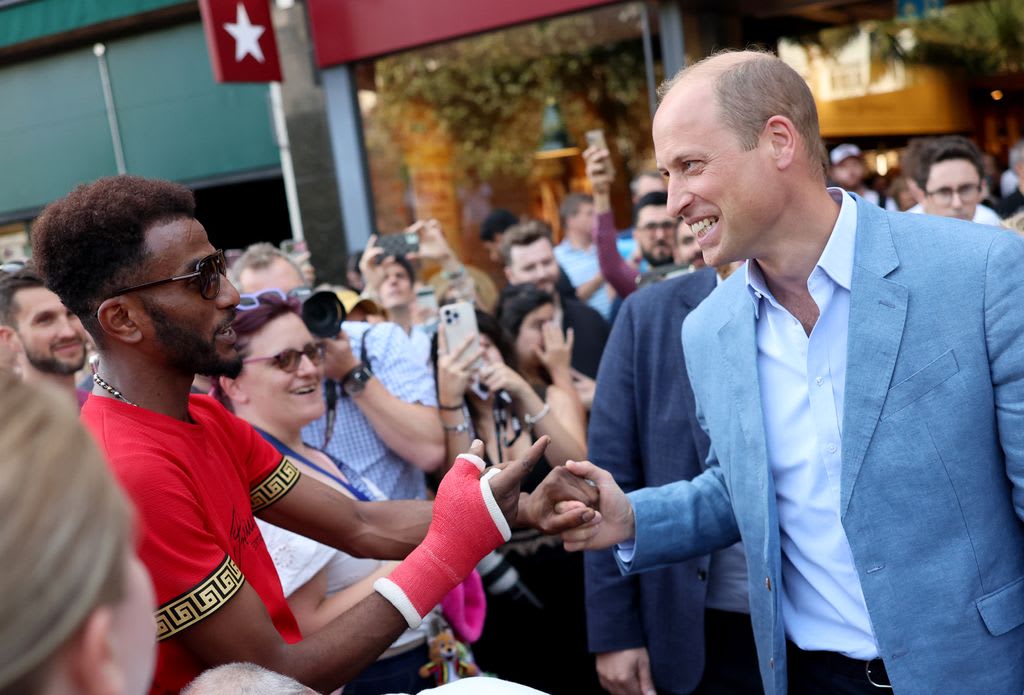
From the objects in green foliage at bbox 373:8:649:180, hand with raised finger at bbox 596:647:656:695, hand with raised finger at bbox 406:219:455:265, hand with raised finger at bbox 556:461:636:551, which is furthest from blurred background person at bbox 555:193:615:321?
hand with raised finger at bbox 556:461:636:551

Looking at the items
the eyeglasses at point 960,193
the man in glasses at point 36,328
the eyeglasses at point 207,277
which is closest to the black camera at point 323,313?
the man in glasses at point 36,328

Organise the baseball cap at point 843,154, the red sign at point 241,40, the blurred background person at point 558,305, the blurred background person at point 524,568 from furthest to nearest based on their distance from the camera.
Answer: the baseball cap at point 843,154
the red sign at point 241,40
the blurred background person at point 558,305
the blurred background person at point 524,568

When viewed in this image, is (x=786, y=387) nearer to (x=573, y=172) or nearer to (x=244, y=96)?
(x=573, y=172)

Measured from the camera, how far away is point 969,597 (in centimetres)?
196

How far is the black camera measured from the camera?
3.52 m

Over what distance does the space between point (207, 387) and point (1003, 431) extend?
272 centimetres

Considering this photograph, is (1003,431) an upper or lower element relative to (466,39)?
lower

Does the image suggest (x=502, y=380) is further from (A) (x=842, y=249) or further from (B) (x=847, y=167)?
(B) (x=847, y=167)

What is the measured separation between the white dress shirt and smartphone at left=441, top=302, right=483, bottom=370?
5.71ft

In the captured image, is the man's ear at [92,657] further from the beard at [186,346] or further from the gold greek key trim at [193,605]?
the beard at [186,346]

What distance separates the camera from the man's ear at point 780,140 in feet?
7.09

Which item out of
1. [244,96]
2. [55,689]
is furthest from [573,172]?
[55,689]

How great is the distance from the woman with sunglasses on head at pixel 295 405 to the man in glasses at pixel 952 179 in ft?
12.2

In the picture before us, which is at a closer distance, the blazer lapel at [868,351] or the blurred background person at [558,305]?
the blazer lapel at [868,351]
